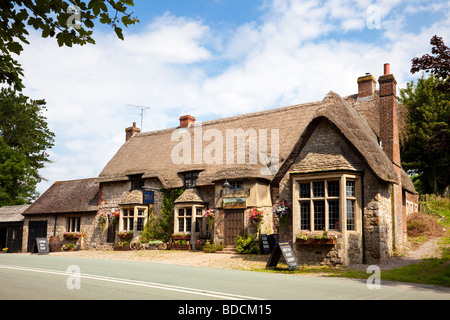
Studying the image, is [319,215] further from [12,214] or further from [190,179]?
[12,214]

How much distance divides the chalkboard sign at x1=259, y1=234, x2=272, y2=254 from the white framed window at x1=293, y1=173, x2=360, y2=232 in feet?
13.4

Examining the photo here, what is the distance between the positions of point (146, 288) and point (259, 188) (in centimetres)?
1439

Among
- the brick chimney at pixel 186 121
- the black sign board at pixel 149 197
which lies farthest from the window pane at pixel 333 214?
the brick chimney at pixel 186 121

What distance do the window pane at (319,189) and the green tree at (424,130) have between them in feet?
70.9

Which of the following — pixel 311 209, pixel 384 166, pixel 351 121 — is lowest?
pixel 311 209

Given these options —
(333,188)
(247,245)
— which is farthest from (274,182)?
(247,245)

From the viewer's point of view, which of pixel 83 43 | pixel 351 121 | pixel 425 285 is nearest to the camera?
pixel 83 43

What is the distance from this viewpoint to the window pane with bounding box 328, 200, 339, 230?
1583 centimetres

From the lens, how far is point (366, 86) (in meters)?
23.0

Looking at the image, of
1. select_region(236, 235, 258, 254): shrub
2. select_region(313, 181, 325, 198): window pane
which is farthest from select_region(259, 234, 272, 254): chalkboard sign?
select_region(313, 181, 325, 198): window pane

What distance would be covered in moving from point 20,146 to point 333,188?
4033cm
